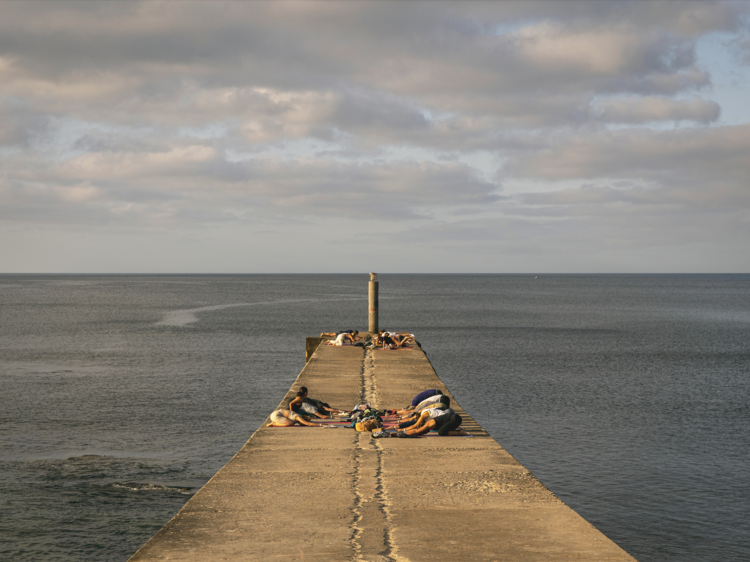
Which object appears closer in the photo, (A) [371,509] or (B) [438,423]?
(A) [371,509]

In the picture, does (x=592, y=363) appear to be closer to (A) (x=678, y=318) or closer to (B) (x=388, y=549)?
(B) (x=388, y=549)

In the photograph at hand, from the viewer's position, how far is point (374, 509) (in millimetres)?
8695

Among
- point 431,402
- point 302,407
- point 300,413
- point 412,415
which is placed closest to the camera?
point 412,415

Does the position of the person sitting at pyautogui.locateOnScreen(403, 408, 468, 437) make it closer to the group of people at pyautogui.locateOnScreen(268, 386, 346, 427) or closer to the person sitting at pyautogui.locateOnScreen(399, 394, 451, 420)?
the person sitting at pyautogui.locateOnScreen(399, 394, 451, 420)

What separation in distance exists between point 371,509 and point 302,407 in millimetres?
6662

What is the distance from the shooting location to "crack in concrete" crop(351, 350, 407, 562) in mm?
7205

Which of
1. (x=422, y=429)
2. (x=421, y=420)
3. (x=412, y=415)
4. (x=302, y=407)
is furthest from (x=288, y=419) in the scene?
(x=422, y=429)

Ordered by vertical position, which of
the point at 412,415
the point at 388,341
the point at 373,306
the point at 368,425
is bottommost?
the point at 368,425

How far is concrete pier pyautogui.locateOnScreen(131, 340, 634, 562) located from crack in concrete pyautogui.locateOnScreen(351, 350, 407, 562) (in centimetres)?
1

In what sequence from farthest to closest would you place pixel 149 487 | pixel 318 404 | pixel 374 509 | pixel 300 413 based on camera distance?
1. pixel 149 487
2. pixel 318 404
3. pixel 300 413
4. pixel 374 509

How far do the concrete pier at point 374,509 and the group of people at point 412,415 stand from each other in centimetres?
30

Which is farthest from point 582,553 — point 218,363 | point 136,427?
point 218,363

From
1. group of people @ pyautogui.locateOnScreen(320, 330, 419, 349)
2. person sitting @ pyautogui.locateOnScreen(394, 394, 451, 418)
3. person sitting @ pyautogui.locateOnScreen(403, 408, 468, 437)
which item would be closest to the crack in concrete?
person sitting @ pyautogui.locateOnScreen(403, 408, 468, 437)

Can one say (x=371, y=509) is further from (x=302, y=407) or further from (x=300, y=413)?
(x=302, y=407)
